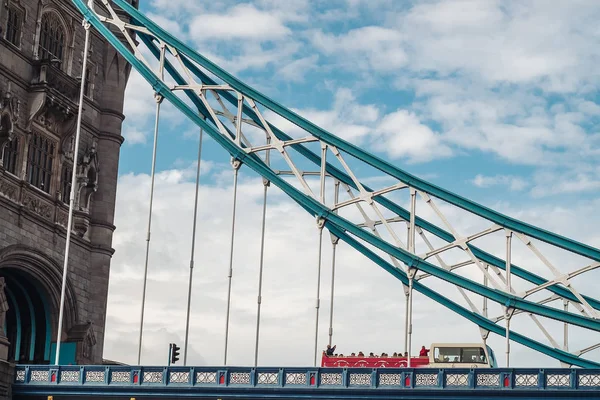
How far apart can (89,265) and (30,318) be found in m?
3.87

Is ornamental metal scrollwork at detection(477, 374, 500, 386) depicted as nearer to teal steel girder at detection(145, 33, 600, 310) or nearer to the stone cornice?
teal steel girder at detection(145, 33, 600, 310)

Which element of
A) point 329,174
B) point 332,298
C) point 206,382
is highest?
point 329,174

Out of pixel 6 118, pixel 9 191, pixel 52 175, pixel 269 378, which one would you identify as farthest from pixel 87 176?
pixel 269 378

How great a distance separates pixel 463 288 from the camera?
173ft

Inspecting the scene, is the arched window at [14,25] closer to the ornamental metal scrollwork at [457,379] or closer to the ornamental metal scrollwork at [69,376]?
the ornamental metal scrollwork at [69,376]

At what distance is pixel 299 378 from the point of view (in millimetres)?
48969

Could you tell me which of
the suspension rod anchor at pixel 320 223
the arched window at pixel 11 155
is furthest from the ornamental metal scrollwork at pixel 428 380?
the arched window at pixel 11 155

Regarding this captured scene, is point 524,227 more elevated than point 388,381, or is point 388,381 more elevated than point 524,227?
point 524,227

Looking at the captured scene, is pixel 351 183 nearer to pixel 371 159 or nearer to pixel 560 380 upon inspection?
pixel 371 159

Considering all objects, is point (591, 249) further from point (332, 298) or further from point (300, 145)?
point (300, 145)

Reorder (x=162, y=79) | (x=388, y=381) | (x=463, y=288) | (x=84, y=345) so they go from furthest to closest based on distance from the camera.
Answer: (x=84, y=345), (x=162, y=79), (x=463, y=288), (x=388, y=381)

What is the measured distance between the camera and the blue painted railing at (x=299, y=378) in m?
46.7

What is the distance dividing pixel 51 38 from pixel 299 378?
24.6 metres

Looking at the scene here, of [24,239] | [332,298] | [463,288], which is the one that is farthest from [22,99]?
[463,288]
